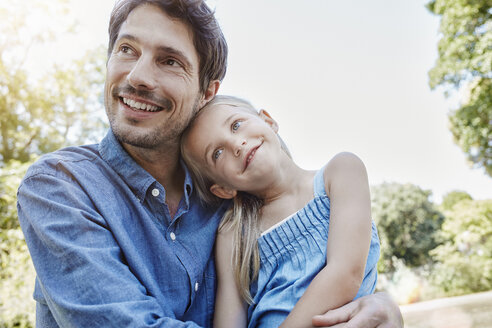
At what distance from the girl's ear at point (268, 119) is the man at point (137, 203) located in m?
0.27

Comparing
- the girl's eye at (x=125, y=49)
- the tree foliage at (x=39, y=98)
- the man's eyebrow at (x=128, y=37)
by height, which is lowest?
the tree foliage at (x=39, y=98)

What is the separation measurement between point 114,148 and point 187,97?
0.38 metres

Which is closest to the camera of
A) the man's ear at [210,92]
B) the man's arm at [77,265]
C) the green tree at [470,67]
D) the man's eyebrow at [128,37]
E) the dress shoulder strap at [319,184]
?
the man's arm at [77,265]

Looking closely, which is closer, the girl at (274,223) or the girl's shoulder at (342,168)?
the girl at (274,223)

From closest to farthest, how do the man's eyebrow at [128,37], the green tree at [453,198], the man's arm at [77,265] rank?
the man's arm at [77,265], the man's eyebrow at [128,37], the green tree at [453,198]

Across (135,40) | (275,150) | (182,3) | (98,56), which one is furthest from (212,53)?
(98,56)

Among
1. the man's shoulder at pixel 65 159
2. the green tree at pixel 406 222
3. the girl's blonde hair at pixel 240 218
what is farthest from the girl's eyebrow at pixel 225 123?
the green tree at pixel 406 222

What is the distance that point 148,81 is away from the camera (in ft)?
5.40

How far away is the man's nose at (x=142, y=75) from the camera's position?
5.35ft

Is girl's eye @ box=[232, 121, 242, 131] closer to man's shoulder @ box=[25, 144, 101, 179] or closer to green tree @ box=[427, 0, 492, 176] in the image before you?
man's shoulder @ box=[25, 144, 101, 179]

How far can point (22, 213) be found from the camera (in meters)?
1.33

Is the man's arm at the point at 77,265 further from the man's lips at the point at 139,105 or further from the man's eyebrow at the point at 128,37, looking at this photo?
the man's eyebrow at the point at 128,37

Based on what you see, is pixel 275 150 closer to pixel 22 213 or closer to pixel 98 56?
pixel 22 213

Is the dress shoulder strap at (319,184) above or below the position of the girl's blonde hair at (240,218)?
above
